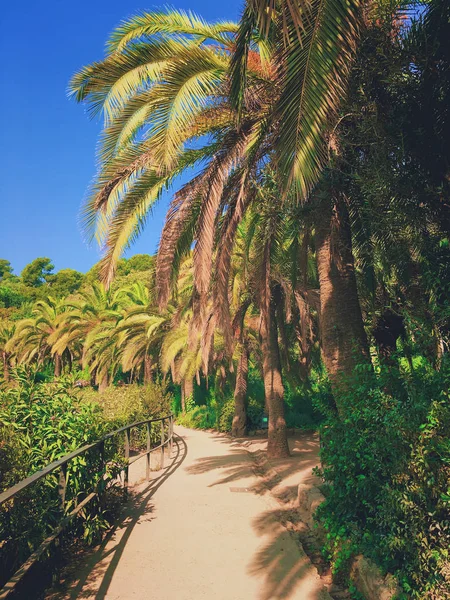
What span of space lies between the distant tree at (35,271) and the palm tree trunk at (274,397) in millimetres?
70034

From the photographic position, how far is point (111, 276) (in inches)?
313

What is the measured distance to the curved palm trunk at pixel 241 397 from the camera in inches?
703

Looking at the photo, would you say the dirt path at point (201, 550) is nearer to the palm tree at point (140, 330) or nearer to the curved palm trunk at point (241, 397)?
the curved palm trunk at point (241, 397)

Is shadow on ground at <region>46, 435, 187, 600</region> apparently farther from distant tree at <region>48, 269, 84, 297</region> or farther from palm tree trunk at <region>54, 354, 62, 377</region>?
distant tree at <region>48, 269, 84, 297</region>

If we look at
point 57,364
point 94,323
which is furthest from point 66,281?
point 94,323

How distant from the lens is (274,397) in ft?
41.4

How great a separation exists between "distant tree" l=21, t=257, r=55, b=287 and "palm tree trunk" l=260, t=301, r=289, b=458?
70034 mm

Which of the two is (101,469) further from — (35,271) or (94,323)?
(35,271)

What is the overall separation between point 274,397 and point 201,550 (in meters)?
7.52

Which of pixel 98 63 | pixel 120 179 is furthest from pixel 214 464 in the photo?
pixel 98 63

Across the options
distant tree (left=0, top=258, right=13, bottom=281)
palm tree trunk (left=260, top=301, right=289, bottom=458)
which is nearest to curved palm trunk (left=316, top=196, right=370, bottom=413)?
palm tree trunk (left=260, top=301, right=289, bottom=458)

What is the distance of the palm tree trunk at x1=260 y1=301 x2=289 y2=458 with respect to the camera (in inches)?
482

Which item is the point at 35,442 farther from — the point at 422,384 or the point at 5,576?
the point at 422,384

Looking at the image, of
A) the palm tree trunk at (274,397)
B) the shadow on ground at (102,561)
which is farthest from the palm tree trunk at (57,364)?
the shadow on ground at (102,561)
